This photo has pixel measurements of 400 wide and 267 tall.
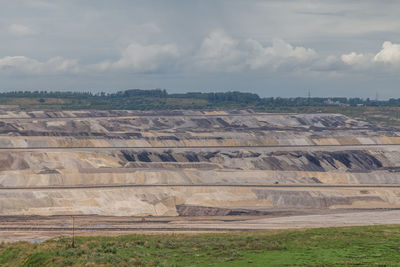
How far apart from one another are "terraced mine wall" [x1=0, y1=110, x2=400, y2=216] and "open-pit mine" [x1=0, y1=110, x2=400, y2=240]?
172 mm

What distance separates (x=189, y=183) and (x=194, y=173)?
5728 mm

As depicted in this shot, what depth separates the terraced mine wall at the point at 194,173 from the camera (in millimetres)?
73350

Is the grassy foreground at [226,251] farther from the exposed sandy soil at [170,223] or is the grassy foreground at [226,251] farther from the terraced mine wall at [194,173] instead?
the terraced mine wall at [194,173]

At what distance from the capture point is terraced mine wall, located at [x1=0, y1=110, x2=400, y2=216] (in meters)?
73.4

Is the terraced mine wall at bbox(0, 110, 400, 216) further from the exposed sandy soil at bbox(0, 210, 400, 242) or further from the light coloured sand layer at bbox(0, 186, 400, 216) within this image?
the exposed sandy soil at bbox(0, 210, 400, 242)

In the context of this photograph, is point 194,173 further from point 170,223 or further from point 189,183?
point 170,223

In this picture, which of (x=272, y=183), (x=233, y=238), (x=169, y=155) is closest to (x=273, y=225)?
(x=233, y=238)

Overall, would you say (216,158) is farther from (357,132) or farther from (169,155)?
(357,132)

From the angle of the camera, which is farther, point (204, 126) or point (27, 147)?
point (204, 126)

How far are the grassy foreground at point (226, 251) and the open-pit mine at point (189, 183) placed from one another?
17168 millimetres

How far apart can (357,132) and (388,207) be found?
82773mm

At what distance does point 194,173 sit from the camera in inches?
3622

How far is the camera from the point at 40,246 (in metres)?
37.3

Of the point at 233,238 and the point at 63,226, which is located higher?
the point at 233,238
